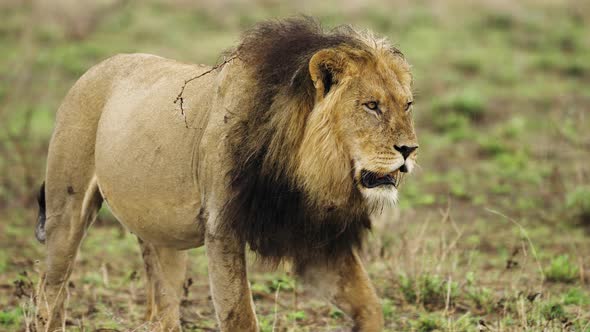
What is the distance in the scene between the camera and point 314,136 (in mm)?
3762

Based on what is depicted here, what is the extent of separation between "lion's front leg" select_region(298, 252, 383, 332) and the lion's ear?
34.8 inches

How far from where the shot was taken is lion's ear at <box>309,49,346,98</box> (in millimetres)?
3779

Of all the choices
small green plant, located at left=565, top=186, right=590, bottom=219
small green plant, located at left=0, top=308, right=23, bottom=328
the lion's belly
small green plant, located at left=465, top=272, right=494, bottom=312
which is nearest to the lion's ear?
the lion's belly

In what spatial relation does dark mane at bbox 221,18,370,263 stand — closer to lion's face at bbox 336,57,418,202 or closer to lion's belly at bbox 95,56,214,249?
lion's face at bbox 336,57,418,202

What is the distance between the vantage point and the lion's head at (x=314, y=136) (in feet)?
12.3

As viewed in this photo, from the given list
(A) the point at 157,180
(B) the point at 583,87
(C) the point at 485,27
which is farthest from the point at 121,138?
(C) the point at 485,27

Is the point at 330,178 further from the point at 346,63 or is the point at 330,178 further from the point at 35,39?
the point at 35,39

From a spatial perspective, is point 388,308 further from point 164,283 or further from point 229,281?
point 229,281

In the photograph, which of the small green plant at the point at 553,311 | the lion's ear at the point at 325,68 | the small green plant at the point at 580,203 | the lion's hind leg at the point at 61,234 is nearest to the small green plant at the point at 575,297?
the small green plant at the point at 553,311

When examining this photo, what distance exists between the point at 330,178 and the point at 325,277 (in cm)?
70

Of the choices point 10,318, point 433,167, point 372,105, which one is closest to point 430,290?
point 372,105

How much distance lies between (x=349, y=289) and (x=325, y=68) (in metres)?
1.06

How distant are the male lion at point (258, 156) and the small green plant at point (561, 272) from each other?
7.41 feet

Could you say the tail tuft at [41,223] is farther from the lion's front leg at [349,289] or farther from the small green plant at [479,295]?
the small green plant at [479,295]
